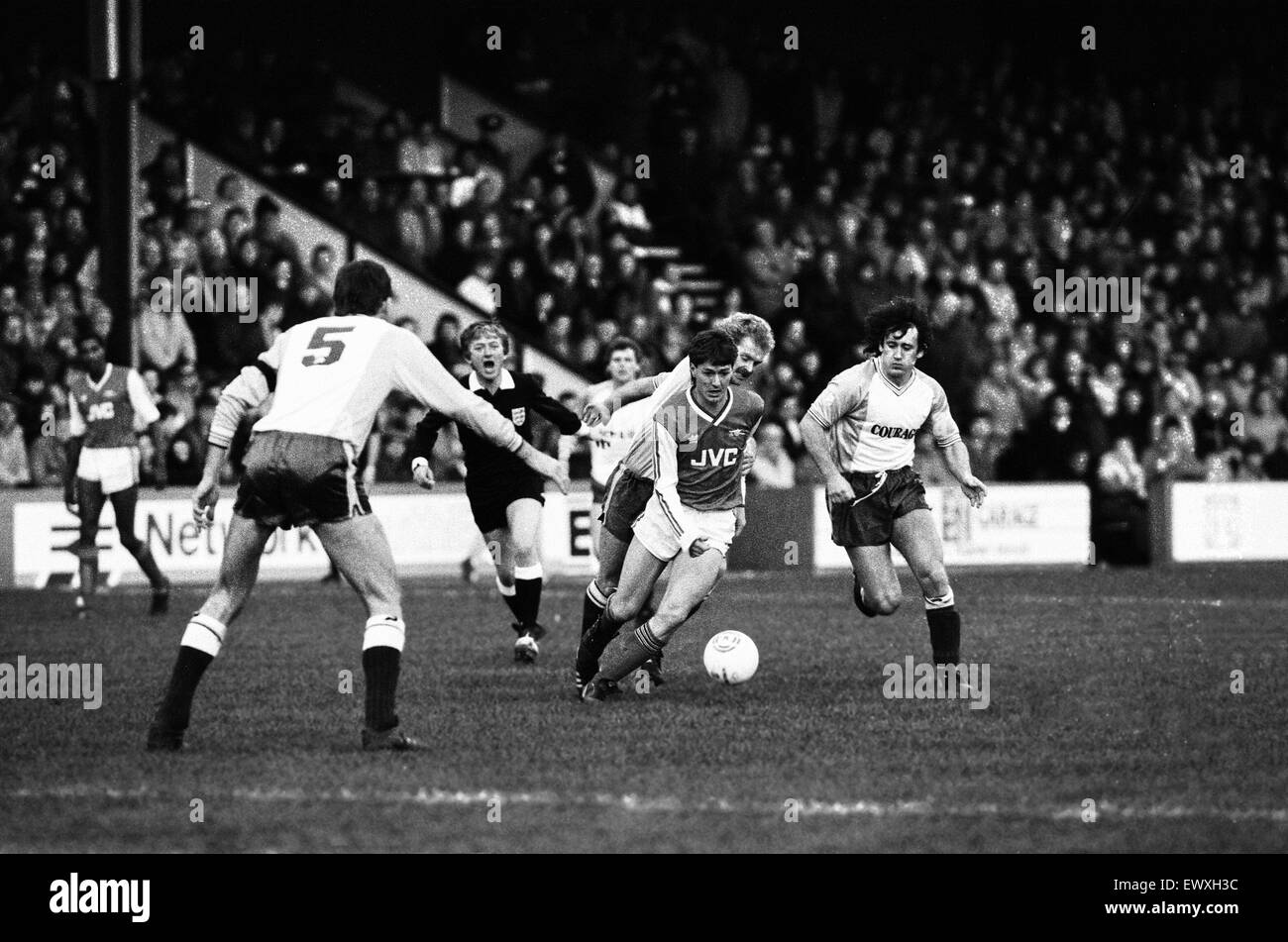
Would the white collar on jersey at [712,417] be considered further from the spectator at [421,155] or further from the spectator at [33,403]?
the spectator at [421,155]

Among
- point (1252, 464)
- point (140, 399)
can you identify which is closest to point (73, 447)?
point (140, 399)

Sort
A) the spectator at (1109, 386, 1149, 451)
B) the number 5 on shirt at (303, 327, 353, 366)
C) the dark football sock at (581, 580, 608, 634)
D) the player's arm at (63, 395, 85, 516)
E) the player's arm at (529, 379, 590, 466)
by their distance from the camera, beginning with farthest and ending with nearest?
the spectator at (1109, 386, 1149, 451) < the player's arm at (63, 395, 85, 516) < the player's arm at (529, 379, 590, 466) < the dark football sock at (581, 580, 608, 634) < the number 5 on shirt at (303, 327, 353, 366)

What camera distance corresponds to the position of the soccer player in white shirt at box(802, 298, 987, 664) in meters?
10.8

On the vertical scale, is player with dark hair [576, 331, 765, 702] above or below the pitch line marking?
above

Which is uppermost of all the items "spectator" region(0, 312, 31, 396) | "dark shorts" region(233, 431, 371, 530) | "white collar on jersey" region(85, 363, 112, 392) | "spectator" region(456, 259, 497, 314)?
"spectator" region(456, 259, 497, 314)

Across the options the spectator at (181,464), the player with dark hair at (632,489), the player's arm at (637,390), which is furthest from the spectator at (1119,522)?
the player with dark hair at (632,489)

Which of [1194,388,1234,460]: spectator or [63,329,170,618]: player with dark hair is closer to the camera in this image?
[63,329,170,618]: player with dark hair

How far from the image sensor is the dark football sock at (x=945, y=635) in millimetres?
10789

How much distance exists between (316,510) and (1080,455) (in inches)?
594

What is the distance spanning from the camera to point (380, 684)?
8336 millimetres

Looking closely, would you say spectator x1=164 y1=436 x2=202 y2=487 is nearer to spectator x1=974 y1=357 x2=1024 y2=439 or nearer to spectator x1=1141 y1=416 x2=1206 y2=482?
spectator x1=974 y1=357 x2=1024 y2=439

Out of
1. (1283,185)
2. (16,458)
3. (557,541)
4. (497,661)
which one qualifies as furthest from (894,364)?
(1283,185)

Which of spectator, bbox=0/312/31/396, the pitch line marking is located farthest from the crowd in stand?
the pitch line marking
